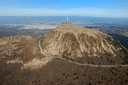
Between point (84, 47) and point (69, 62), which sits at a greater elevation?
point (84, 47)

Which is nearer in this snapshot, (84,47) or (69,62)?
(69,62)

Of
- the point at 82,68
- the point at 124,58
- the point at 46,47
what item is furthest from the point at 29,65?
the point at 124,58

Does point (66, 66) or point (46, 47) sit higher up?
point (46, 47)

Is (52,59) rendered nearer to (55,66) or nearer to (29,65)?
(55,66)

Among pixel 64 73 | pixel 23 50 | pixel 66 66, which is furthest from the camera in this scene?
pixel 23 50

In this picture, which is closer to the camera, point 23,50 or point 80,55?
point 80,55

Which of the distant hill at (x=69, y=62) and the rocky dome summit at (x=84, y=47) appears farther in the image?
the rocky dome summit at (x=84, y=47)

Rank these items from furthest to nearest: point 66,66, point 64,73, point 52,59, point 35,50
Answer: point 35,50, point 52,59, point 66,66, point 64,73

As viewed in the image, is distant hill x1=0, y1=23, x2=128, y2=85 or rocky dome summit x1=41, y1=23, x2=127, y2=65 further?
rocky dome summit x1=41, y1=23, x2=127, y2=65
